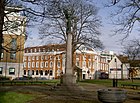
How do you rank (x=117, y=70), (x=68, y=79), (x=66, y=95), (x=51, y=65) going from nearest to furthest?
(x=66, y=95)
(x=68, y=79)
(x=51, y=65)
(x=117, y=70)

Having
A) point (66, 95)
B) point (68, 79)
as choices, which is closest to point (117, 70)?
point (68, 79)

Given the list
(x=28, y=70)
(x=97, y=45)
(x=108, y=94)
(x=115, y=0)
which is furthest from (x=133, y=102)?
(x=28, y=70)

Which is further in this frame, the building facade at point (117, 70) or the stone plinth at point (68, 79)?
the building facade at point (117, 70)

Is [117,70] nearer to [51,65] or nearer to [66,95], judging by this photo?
[51,65]

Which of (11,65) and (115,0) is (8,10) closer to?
(115,0)

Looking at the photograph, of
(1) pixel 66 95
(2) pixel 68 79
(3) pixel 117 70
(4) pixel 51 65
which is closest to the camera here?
(1) pixel 66 95

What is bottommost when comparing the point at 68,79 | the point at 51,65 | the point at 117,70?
the point at 68,79

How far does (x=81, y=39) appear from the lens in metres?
34.4

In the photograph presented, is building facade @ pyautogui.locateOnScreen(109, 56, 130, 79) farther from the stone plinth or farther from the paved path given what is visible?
the paved path

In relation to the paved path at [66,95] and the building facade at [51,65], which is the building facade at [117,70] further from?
the paved path at [66,95]

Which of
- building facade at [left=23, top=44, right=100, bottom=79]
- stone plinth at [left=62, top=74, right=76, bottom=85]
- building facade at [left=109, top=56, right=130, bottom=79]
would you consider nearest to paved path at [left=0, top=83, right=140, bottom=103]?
stone plinth at [left=62, top=74, right=76, bottom=85]

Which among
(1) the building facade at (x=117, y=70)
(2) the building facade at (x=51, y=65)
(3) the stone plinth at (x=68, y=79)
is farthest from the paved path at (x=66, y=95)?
(2) the building facade at (x=51, y=65)

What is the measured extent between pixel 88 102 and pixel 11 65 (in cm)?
4539

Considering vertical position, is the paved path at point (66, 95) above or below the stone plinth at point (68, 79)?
below
